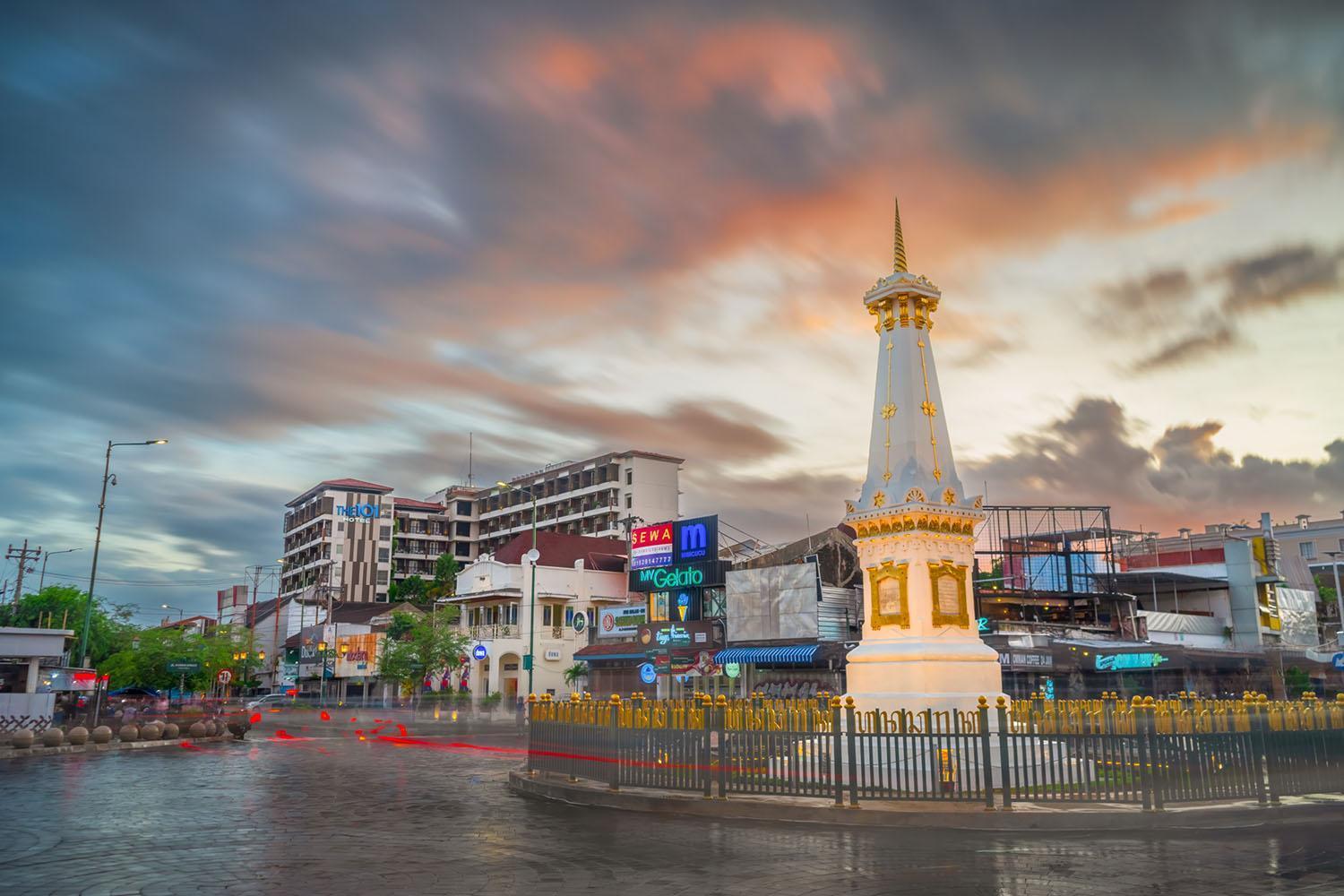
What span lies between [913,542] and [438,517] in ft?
363

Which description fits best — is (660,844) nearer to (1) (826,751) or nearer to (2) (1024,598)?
(1) (826,751)

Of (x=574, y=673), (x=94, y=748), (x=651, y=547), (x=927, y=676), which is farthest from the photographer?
(x=574, y=673)

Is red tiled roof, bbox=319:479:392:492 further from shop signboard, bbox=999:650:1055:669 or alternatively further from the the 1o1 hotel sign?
shop signboard, bbox=999:650:1055:669

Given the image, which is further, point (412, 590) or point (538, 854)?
point (412, 590)

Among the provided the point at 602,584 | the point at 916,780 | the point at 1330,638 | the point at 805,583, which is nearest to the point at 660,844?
the point at 916,780

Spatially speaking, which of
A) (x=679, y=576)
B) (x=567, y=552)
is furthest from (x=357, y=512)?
(x=679, y=576)

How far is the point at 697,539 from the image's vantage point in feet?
196

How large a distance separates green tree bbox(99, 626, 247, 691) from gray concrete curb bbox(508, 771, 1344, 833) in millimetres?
76173

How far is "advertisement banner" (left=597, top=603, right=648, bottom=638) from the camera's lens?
64.4 metres

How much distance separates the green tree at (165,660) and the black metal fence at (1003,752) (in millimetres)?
74835

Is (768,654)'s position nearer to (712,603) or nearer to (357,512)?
(712,603)

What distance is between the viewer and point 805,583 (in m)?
51.5

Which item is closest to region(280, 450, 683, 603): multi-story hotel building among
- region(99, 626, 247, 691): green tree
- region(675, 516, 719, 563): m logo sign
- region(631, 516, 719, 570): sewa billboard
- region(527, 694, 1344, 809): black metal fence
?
region(99, 626, 247, 691): green tree

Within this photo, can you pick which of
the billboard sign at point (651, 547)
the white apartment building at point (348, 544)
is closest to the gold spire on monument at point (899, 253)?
the billboard sign at point (651, 547)
